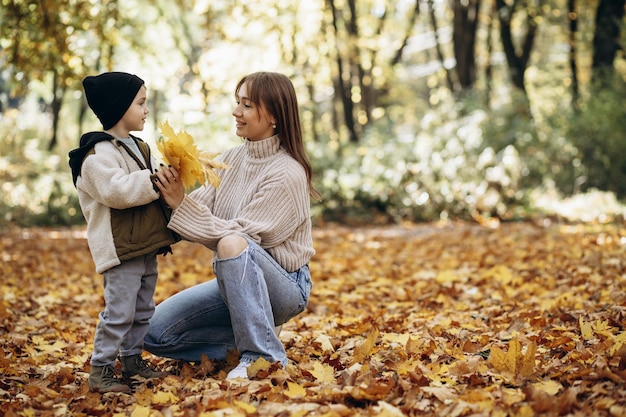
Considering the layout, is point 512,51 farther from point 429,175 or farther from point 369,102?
point 369,102

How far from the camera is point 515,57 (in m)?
15.2

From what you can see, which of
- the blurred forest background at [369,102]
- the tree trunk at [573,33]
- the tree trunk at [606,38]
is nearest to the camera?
the blurred forest background at [369,102]

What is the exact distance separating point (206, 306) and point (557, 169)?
417 inches

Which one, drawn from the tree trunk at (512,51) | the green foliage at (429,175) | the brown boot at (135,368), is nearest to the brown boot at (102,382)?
the brown boot at (135,368)

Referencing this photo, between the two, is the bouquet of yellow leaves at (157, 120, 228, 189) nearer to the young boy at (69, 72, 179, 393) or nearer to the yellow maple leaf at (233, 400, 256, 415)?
the young boy at (69, 72, 179, 393)

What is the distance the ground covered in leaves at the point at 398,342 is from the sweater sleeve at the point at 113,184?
820mm

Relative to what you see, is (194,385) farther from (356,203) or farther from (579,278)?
(356,203)

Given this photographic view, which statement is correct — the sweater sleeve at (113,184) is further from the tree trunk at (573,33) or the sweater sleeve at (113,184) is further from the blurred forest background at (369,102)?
the tree trunk at (573,33)

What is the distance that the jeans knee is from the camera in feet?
10.2

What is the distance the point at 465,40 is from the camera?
16172 millimetres

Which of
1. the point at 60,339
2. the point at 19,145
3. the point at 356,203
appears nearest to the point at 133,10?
the point at 19,145

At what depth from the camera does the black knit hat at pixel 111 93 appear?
317 centimetres

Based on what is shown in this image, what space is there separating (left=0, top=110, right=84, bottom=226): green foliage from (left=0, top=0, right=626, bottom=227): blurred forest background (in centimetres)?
4

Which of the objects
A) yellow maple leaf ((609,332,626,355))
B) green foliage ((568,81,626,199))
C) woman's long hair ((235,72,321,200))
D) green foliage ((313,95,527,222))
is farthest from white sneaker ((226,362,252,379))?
green foliage ((568,81,626,199))
